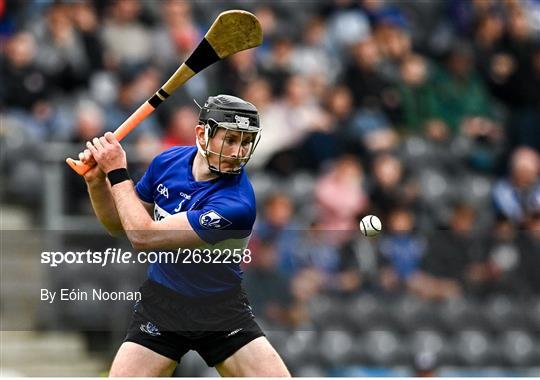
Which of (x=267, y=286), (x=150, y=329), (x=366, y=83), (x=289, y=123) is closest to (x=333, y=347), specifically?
(x=267, y=286)

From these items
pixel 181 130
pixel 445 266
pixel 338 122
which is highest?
pixel 181 130

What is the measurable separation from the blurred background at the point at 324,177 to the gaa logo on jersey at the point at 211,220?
293 centimetres

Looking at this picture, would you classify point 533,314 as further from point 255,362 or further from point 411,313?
point 255,362

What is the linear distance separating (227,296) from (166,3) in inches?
238

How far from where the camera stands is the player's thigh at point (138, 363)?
214 inches

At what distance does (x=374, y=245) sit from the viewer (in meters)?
9.08

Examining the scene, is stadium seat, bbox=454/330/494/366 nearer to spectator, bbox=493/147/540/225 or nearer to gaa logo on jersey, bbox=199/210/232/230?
spectator, bbox=493/147/540/225

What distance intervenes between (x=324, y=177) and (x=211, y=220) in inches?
179

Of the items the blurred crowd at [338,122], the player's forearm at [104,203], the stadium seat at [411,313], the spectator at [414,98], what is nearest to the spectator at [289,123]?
the blurred crowd at [338,122]

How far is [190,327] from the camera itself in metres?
5.55

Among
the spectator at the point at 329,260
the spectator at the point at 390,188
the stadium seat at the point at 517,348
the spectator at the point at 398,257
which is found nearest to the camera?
the spectator at the point at 329,260

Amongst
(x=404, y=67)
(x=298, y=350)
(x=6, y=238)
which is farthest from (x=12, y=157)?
(x=404, y=67)

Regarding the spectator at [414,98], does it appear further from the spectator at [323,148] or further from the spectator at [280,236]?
the spectator at [280,236]

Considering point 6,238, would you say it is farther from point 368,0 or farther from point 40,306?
point 368,0
